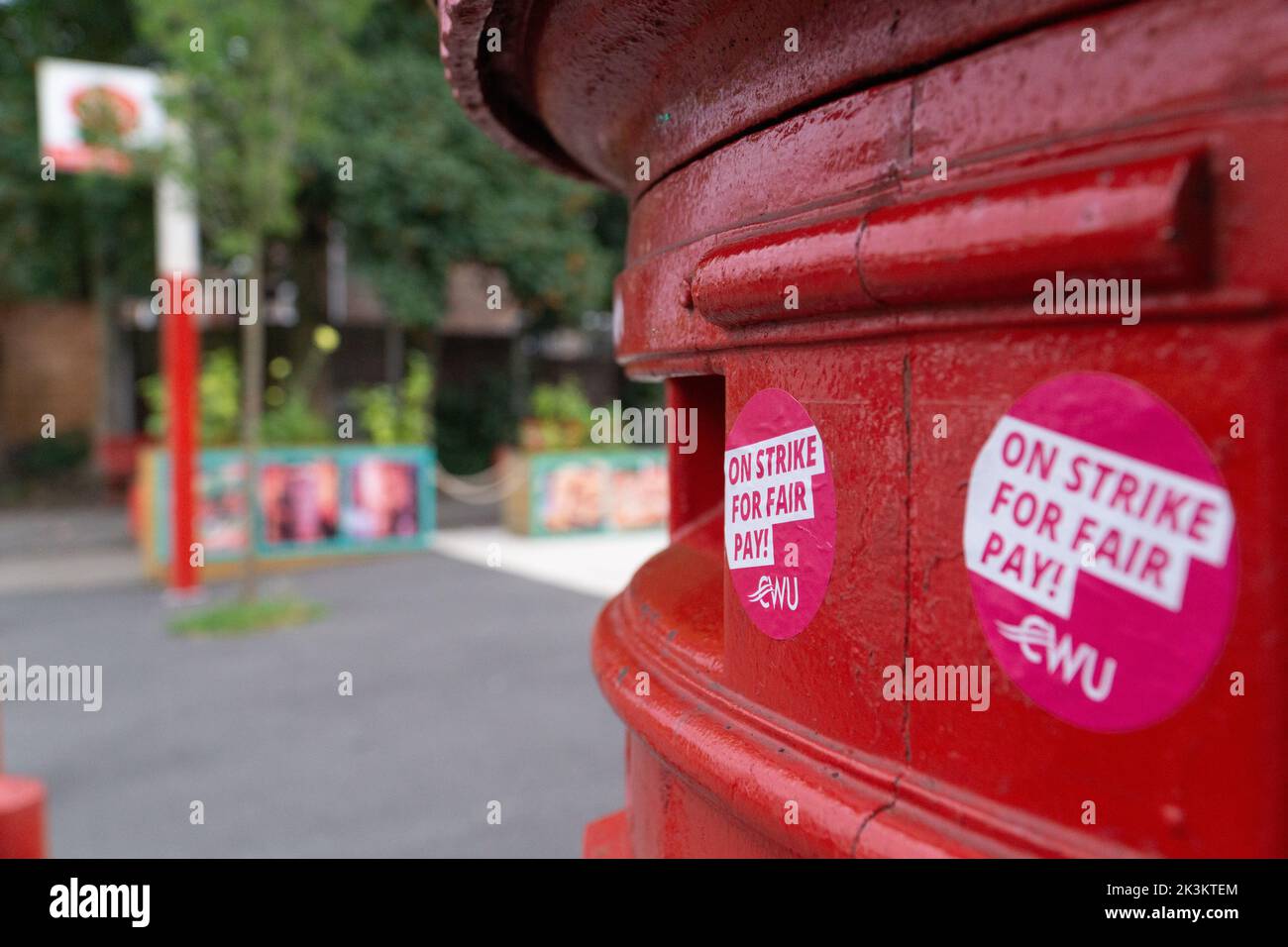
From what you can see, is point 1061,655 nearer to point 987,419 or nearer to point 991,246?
point 987,419

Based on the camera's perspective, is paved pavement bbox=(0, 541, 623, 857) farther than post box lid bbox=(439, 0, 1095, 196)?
Yes

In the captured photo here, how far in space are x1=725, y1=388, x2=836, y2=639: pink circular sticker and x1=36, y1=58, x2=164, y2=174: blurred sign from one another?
7.64m

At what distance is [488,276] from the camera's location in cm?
1491

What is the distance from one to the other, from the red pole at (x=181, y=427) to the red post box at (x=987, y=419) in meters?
6.74

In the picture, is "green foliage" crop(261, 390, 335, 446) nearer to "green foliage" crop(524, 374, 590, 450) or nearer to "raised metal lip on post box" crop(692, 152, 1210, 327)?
"green foliage" crop(524, 374, 590, 450)

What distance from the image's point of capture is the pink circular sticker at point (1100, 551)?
2.61 ft

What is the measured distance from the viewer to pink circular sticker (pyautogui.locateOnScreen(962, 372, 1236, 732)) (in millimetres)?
794

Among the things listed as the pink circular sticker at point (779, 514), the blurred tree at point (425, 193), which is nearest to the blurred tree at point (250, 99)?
the blurred tree at point (425, 193)

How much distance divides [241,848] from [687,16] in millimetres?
3191

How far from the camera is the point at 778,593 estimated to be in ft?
3.92

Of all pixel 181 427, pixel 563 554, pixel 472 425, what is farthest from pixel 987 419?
pixel 472 425

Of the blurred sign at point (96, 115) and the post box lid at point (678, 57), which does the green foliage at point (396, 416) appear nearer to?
the blurred sign at point (96, 115)

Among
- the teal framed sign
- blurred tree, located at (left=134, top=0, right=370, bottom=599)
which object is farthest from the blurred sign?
the teal framed sign
